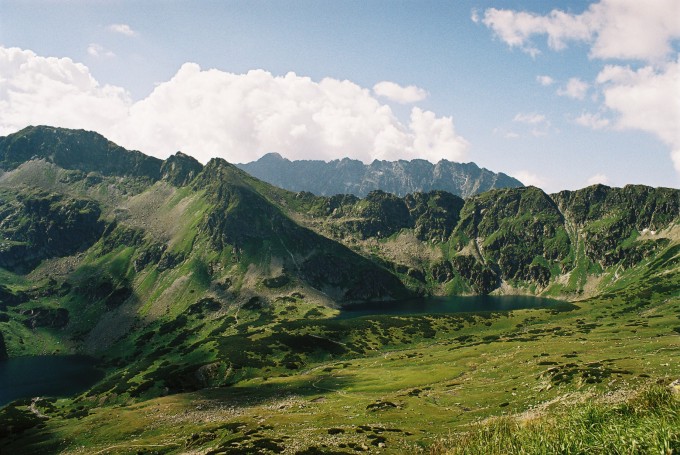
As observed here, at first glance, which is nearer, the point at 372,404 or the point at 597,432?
the point at 597,432

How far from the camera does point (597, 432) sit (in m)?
19.4

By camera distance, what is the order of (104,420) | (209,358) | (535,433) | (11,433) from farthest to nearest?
(209,358) < (11,433) < (104,420) < (535,433)

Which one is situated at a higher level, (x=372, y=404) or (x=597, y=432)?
(x=597, y=432)

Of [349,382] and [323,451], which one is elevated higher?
[323,451]

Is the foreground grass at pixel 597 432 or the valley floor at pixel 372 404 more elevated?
the foreground grass at pixel 597 432

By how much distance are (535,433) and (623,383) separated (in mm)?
57516

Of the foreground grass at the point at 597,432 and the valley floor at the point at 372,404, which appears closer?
the foreground grass at the point at 597,432

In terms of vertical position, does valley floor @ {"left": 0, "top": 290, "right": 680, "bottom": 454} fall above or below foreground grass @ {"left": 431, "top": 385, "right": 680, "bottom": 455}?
below

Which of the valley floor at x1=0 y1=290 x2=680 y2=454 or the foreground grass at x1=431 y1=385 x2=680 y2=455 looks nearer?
the foreground grass at x1=431 y1=385 x2=680 y2=455


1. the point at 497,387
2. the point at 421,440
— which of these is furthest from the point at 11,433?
the point at 497,387

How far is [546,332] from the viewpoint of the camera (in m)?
182

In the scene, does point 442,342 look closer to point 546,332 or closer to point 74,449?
point 546,332

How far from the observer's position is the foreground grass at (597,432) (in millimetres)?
16594

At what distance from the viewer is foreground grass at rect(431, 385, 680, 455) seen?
16.6 metres
